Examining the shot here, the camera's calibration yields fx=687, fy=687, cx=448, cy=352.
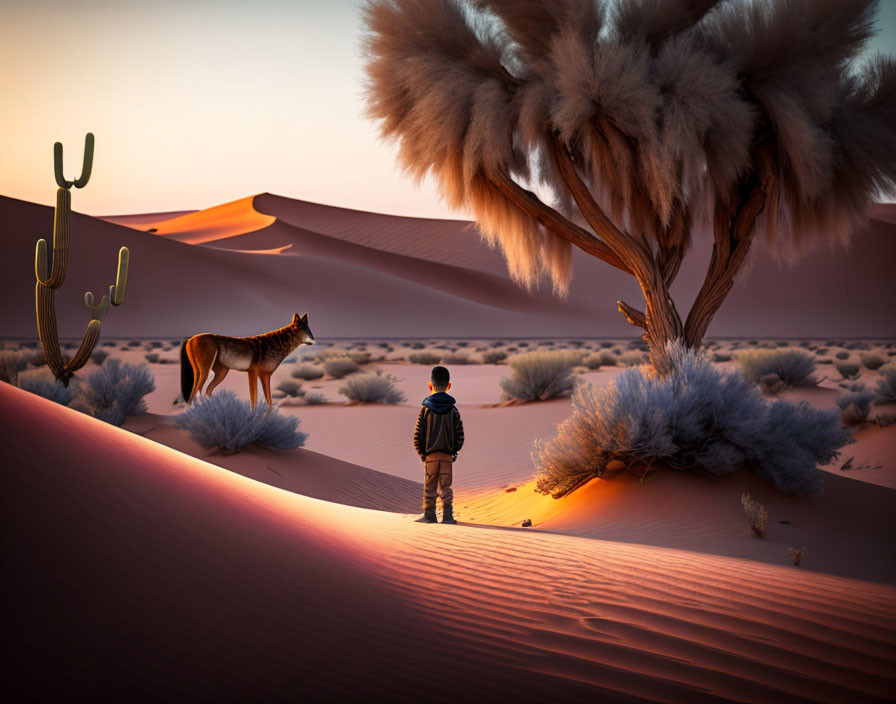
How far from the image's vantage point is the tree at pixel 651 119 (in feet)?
35.9

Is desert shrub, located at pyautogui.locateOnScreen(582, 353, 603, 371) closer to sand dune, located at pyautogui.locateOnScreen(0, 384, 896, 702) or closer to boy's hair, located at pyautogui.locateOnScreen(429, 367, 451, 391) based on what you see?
boy's hair, located at pyautogui.locateOnScreen(429, 367, 451, 391)

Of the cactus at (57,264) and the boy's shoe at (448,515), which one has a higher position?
the cactus at (57,264)

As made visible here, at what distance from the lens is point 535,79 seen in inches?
474

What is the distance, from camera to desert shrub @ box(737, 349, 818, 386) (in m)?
20.3

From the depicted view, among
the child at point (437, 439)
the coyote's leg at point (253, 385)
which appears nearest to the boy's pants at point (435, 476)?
the child at point (437, 439)

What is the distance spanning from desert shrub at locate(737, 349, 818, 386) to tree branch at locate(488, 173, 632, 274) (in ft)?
32.0

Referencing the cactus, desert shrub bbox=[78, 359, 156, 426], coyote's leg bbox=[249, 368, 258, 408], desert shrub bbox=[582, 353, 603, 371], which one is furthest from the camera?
desert shrub bbox=[582, 353, 603, 371]

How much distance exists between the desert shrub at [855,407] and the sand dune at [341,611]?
456 inches

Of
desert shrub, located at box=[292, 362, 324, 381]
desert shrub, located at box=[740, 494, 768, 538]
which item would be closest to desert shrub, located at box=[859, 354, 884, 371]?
desert shrub, located at box=[292, 362, 324, 381]

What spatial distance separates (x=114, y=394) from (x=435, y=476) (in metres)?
8.84

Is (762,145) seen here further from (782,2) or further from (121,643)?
(121,643)

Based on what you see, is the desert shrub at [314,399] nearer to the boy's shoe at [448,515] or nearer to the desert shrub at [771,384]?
the desert shrub at [771,384]

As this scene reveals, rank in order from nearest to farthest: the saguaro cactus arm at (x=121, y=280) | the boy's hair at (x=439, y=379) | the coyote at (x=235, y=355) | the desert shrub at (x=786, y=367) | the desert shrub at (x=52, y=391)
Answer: the boy's hair at (x=439, y=379)
the coyote at (x=235, y=355)
the desert shrub at (x=52, y=391)
the saguaro cactus arm at (x=121, y=280)
the desert shrub at (x=786, y=367)

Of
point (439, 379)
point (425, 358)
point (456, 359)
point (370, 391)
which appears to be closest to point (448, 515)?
point (439, 379)
